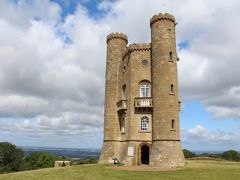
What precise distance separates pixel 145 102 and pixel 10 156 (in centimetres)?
6031

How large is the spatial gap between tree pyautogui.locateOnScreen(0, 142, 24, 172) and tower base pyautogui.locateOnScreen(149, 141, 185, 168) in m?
57.0

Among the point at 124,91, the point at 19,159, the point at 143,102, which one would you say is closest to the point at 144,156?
the point at 143,102

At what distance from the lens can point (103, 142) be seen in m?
42.0

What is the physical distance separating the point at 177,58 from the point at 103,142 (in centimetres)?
1581

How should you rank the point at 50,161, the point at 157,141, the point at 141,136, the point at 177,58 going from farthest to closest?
the point at 50,161
the point at 177,58
the point at 141,136
the point at 157,141

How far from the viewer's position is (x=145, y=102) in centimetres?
3778

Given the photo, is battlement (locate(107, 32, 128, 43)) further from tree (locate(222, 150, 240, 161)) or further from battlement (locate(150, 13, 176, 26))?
tree (locate(222, 150, 240, 161))

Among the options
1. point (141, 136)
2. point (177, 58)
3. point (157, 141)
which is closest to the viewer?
point (157, 141)

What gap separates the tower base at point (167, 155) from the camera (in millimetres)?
34000

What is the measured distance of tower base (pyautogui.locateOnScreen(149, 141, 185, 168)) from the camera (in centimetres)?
3400

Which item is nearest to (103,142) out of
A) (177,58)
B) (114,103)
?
(114,103)

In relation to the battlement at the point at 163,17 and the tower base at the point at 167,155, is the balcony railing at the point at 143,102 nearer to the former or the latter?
the tower base at the point at 167,155

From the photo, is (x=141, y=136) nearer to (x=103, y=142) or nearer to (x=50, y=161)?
(x=103, y=142)

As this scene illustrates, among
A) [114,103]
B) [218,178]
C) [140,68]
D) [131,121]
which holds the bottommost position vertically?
[218,178]
